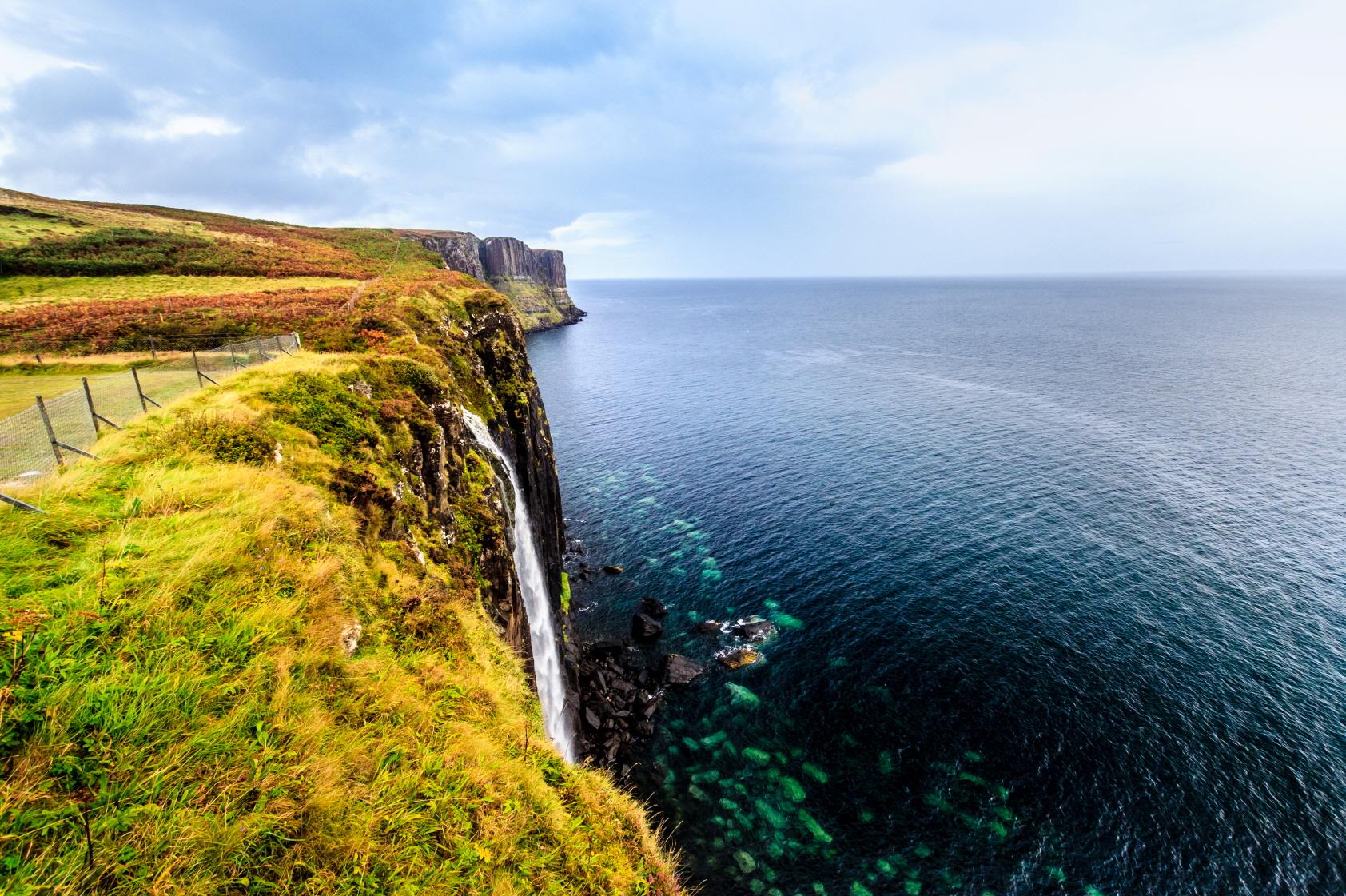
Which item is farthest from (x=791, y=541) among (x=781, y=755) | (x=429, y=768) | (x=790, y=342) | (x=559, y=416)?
(x=790, y=342)

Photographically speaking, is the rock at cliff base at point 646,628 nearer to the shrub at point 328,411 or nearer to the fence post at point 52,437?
the shrub at point 328,411

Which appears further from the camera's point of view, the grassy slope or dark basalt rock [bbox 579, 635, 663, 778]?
the grassy slope

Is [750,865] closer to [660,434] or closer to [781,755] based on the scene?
[781,755]

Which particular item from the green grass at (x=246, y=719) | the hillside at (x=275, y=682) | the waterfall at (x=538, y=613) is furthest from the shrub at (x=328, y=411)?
the waterfall at (x=538, y=613)

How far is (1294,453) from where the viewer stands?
63500 mm

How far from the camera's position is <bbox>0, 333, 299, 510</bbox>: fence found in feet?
38.0

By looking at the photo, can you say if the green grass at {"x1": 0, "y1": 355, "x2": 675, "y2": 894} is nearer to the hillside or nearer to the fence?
the hillside

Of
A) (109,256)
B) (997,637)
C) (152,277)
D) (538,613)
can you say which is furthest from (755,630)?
(109,256)

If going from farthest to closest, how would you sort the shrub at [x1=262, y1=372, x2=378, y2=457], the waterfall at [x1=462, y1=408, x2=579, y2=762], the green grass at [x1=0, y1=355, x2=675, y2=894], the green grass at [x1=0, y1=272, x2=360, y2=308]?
1. the green grass at [x1=0, y1=272, x2=360, y2=308]
2. the waterfall at [x1=462, y1=408, x2=579, y2=762]
3. the shrub at [x1=262, y1=372, x2=378, y2=457]
4. the green grass at [x1=0, y1=355, x2=675, y2=894]

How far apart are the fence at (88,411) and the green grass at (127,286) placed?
26.5 metres

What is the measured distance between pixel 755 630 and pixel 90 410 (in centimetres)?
3588

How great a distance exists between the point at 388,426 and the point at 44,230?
76.1 metres

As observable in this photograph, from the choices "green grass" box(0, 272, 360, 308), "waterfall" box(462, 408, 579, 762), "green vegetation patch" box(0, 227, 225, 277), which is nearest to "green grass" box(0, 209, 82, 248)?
"green vegetation patch" box(0, 227, 225, 277)

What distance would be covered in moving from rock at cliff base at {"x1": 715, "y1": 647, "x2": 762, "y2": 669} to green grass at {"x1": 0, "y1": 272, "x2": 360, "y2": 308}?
47.1 metres
